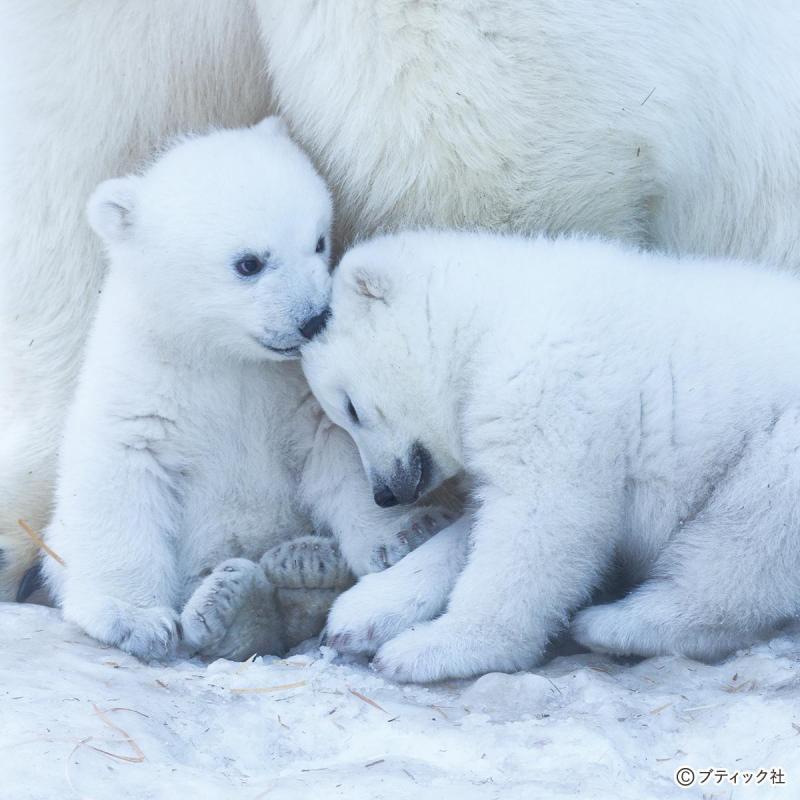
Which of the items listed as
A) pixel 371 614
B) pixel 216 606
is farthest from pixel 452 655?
pixel 216 606

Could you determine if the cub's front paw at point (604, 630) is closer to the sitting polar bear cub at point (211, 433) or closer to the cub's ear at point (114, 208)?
the sitting polar bear cub at point (211, 433)

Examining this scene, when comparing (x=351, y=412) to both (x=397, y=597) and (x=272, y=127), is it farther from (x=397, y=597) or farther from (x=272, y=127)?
(x=272, y=127)

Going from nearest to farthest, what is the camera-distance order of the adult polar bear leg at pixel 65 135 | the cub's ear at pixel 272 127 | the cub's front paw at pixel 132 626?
the cub's front paw at pixel 132 626 < the cub's ear at pixel 272 127 < the adult polar bear leg at pixel 65 135

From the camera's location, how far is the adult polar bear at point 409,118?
3301 millimetres

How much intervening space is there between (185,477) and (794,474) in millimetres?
1514

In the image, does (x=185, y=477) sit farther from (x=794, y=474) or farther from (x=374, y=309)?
(x=794, y=474)

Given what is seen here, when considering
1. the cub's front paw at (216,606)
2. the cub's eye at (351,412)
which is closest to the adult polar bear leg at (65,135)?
the cub's front paw at (216,606)

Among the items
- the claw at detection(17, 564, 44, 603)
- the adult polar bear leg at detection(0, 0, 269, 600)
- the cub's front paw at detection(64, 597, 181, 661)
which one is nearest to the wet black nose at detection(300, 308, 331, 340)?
the cub's front paw at detection(64, 597, 181, 661)

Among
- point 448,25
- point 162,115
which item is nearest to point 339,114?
point 448,25

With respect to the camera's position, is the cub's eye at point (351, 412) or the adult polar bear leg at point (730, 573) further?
the cub's eye at point (351, 412)

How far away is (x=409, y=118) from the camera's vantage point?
11.0 feet

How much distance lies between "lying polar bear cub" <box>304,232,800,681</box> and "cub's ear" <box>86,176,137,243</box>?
0.56m

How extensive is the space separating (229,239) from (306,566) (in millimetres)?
820

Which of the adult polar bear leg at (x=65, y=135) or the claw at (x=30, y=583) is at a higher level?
the adult polar bear leg at (x=65, y=135)
